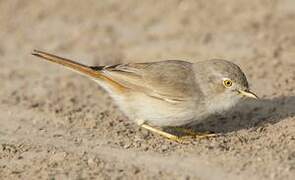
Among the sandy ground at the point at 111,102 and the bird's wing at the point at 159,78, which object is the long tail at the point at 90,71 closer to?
the bird's wing at the point at 159,78

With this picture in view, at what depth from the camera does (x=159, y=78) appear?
9.15 m

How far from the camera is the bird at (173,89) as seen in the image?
352 inches

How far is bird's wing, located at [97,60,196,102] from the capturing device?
9.01 m

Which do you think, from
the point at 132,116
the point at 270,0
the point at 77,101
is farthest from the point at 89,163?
the point at 270,0

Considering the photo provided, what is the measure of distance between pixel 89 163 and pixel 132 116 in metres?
1.16

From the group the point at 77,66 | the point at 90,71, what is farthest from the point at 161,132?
the point at 77,66

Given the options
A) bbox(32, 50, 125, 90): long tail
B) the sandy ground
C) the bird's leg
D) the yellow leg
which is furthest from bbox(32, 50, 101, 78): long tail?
the bird's leg

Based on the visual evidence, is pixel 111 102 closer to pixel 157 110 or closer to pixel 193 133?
pixel 193 133

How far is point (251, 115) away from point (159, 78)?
5.14 feet

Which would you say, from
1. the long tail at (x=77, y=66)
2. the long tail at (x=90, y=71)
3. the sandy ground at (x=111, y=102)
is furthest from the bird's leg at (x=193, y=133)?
the long tail at (x=77, y=66)

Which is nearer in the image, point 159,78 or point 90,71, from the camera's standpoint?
point 159,78

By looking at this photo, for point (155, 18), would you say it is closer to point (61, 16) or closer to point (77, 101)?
point (61, 16)

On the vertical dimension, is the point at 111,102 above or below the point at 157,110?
above

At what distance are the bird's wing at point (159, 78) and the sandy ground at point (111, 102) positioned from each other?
2.03ft
